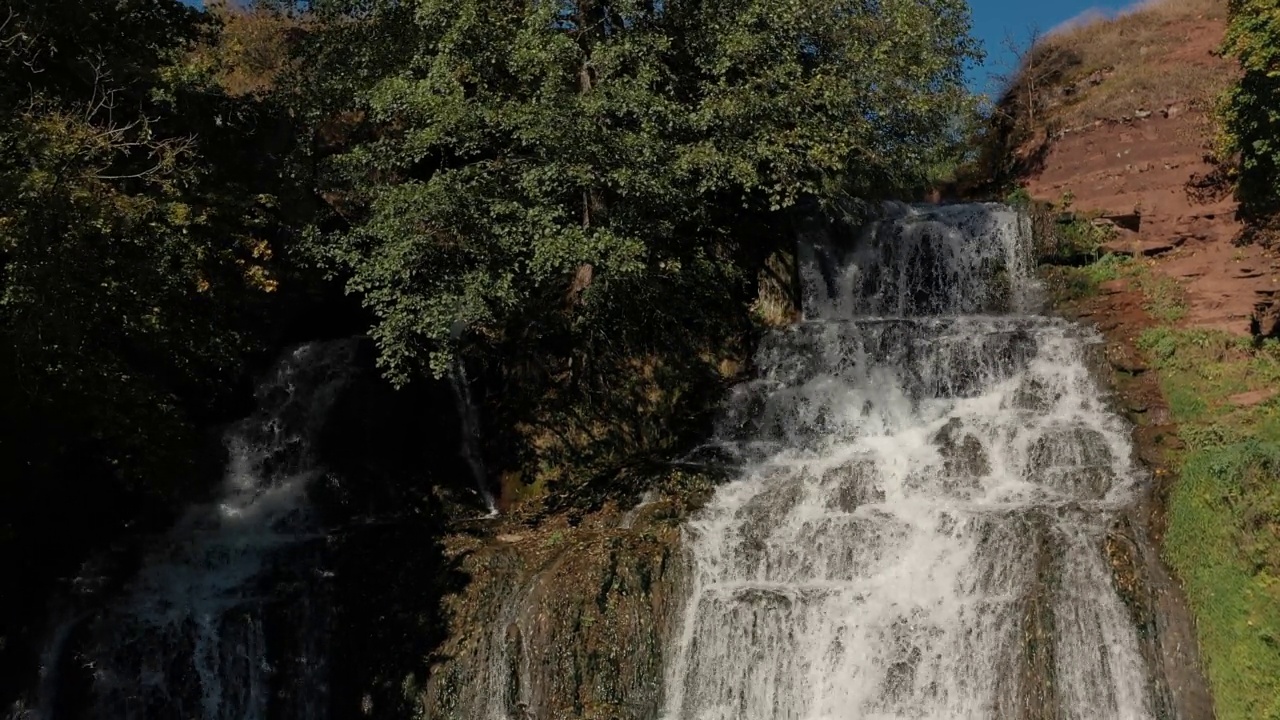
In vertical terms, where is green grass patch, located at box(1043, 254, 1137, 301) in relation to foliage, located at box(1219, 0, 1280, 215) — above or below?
below

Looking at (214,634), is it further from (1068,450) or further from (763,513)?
(1068,450)

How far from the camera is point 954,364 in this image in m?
17.8

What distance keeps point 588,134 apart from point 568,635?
738cm

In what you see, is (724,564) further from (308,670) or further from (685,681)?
(308,670)

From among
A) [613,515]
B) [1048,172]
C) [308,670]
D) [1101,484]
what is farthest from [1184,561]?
→ [1048,172]

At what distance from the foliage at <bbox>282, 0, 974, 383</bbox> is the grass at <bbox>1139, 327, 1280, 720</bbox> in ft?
23.3

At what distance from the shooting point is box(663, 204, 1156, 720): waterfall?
12562 mm

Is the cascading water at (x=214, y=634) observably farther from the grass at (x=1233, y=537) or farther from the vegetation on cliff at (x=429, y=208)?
the grass at (x=1233, y=537)

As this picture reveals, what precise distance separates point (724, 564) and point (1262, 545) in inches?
271

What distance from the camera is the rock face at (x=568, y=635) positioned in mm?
14039

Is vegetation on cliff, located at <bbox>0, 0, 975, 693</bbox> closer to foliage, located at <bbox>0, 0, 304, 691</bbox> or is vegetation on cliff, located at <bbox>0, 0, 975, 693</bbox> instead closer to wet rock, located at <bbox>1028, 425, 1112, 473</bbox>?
foliage, located at <bbox>0, 0, 304, 691</bbox>

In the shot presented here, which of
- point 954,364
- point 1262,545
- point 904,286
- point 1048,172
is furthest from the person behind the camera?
point 1048,172

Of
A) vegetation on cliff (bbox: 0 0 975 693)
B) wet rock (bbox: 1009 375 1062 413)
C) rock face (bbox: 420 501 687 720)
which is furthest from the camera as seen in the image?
wet rock (bbox: 1009 375 1062 413)

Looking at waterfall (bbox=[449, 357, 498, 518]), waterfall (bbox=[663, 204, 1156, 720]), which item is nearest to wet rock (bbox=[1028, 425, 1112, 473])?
waterfall (bbox=[663, 204, 1156, 720])
